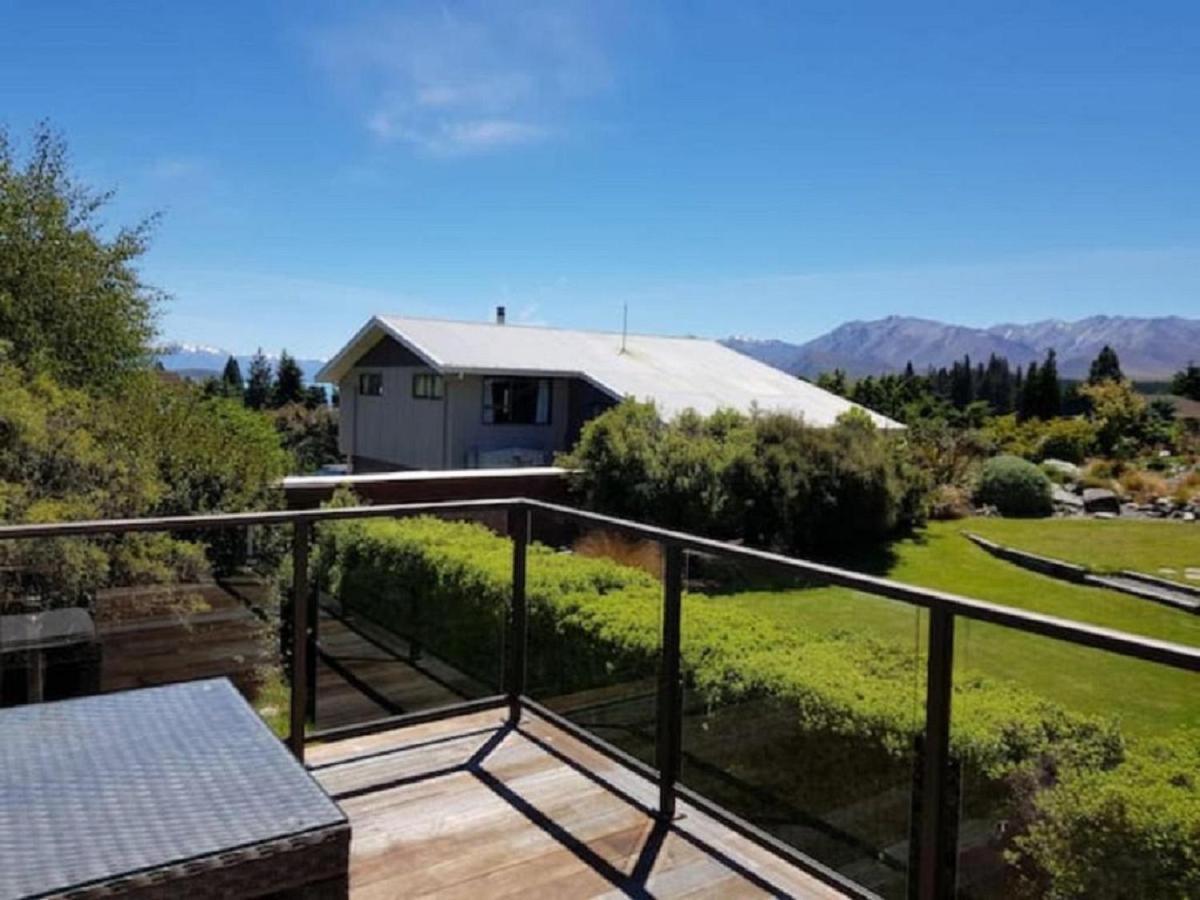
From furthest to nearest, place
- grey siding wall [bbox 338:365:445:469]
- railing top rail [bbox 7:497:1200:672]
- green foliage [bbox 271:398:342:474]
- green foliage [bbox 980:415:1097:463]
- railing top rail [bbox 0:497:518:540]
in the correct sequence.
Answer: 1. green foliage [bbox 271:398:342:474]
2. green foliage [bbox 980:415:1097:463]
3. grey siding wall [bbox 338:365:445:469]
4. railing top rail [bbox 0:497:518:540]
5. railing top rail [bbox 7:497:1200:672]

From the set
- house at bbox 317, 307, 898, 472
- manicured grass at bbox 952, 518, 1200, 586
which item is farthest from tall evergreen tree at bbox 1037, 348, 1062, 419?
manicured grass at bbox 952, 518, 1200, 586

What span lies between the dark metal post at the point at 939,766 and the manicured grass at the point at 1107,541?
420 inches

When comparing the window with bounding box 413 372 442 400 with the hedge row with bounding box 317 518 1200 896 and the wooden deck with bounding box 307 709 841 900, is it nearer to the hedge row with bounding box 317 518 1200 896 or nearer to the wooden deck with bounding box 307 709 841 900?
the hedge row with bounding box 317 518 1200 896

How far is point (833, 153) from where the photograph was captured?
56.6 feet

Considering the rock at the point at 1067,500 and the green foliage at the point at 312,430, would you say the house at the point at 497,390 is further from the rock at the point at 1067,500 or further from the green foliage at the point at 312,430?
the green foliage at the point at 312,430

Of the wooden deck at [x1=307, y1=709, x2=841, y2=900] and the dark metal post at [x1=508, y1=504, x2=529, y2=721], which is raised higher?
the dark metal post at [x1=508, y1=504, x2=529, y2=721]

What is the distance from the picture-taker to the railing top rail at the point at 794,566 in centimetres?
173

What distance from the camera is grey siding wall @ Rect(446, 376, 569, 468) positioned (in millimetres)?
17923

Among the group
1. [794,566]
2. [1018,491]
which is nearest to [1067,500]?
[1018,491]

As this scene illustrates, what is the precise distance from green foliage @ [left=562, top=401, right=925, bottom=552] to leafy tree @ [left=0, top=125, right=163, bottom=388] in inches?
278

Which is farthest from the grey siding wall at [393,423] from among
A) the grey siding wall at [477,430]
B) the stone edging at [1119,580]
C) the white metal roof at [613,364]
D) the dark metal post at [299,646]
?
the dark metal post at [299,646]

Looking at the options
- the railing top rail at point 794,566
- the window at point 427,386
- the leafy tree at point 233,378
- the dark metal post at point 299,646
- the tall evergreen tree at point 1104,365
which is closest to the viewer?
the railing top rail at point 794,566

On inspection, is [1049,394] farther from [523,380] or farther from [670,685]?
[670,685]

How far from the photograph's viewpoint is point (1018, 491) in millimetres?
16266
